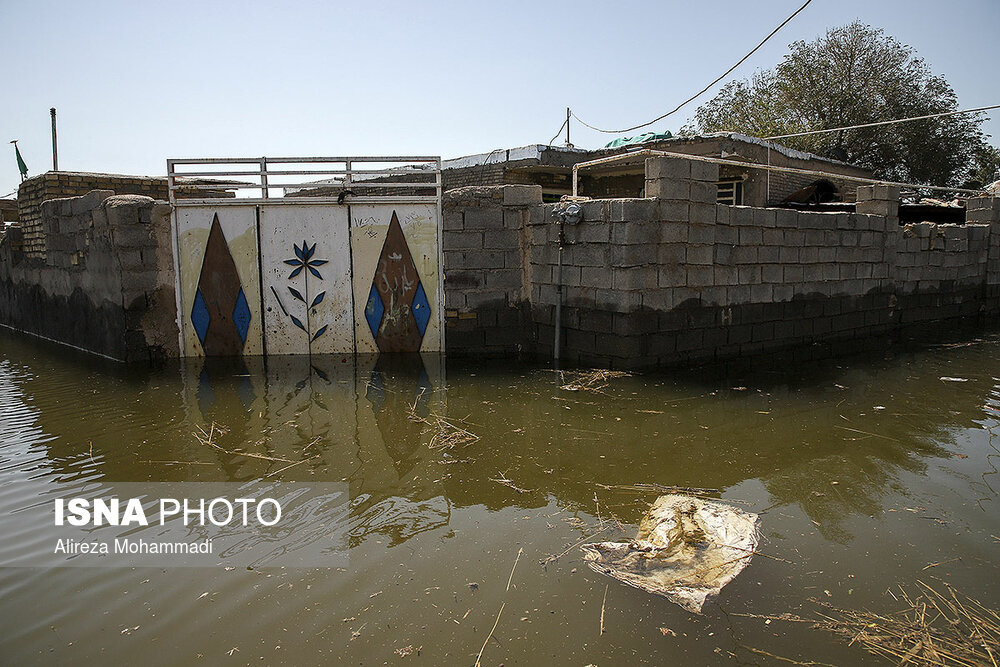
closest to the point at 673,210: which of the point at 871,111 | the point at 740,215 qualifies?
the point at 740,215

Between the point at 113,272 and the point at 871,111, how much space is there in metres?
23.4

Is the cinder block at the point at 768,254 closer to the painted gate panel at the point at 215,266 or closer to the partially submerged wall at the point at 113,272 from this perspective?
the painted gate panel at the point at 215,266

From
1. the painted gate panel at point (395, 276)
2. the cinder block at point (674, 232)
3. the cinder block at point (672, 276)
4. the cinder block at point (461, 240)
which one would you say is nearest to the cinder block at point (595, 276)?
the cinder block at point (672, 276)

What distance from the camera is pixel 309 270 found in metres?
8.23

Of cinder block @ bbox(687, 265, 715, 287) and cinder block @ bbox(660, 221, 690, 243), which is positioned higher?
cinder block @ bbox(660, 221, 690, 243)

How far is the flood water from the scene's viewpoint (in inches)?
102

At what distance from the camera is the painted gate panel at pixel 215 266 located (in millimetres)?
8141

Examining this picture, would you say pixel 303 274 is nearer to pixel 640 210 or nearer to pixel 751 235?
pixel 640 210

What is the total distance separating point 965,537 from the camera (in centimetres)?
341

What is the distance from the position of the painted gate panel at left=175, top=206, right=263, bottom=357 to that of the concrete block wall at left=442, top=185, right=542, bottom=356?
2549mm

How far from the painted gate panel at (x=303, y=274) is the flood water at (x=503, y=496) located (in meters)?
1.02

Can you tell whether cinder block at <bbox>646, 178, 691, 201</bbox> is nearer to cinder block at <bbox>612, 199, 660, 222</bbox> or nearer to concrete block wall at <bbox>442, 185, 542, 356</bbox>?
cinder block at <bbox>612, 199, 660, 222</bbox>

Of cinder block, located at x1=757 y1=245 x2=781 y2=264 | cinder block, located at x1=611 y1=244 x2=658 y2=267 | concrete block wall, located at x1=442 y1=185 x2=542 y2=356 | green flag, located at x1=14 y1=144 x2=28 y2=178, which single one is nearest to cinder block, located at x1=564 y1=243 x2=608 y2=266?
cinder block, located at x1=611 y1=244 x2=658 y2=267

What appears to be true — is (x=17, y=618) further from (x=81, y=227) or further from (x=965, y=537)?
(x=81, y=227)
